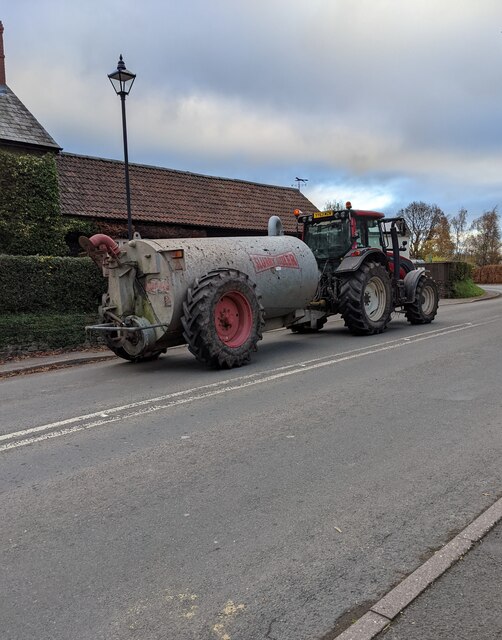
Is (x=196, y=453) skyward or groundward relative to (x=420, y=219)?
groundward

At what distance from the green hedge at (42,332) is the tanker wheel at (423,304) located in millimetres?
7544

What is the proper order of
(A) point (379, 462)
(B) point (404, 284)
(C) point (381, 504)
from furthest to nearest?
(B) point (404, 284) < (A) point (379, 462) < (C) point (381, 504)

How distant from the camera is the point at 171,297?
809 centimetres

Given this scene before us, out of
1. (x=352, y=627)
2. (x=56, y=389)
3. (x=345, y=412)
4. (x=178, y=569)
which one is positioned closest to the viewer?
(x=352, y=627)

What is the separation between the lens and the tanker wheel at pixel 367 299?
11.2 meters

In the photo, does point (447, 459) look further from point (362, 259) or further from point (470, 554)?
point (362, 259)

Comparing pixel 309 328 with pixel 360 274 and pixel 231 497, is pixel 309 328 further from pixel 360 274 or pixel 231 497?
pixel 231 497

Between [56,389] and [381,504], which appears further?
[56,389]

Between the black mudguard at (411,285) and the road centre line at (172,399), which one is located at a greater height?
the black mudguard at (411,285)

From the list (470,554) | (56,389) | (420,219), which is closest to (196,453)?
(470,554)

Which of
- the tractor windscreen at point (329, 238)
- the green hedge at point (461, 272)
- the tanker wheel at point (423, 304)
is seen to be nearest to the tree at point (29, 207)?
the tractor windscreen at point (329, 238)

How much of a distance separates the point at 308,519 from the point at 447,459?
5.13ft

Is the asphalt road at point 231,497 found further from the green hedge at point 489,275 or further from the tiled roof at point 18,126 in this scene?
the green hedge at point 489,275

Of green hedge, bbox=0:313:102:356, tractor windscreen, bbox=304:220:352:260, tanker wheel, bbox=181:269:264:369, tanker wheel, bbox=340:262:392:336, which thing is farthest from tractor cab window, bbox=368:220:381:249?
green hedge, bbox=0:313:102:356
